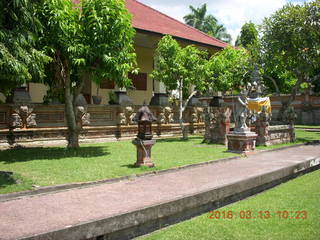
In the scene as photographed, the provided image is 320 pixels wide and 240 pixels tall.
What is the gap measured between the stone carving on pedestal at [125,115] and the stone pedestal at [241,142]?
4.97 metres

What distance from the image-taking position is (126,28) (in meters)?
9.52

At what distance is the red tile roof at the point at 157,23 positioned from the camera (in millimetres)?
15380

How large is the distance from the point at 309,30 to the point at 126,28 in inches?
351

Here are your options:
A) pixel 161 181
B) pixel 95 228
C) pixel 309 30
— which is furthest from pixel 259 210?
pixel 309 30

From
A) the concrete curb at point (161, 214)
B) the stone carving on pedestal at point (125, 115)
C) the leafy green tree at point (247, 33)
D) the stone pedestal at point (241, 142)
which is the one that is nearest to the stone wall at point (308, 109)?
the leafy green tree at point (247, 33)

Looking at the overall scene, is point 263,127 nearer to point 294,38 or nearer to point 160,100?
point 294,38

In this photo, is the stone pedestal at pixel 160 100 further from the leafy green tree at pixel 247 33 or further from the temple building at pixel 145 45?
the leafy green tree at pixel 247 33

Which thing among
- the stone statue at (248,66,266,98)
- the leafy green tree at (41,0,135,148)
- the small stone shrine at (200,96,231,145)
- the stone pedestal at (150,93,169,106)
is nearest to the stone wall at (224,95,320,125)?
the stone pedestal at (150,93,169,106)

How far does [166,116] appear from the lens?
16531 mm

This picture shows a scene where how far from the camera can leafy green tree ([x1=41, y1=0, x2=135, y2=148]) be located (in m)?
8.88

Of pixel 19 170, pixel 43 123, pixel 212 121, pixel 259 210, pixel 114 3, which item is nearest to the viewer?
pixel 259 210

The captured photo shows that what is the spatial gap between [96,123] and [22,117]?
126 inches

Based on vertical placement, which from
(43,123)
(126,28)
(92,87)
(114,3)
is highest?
(114,3)

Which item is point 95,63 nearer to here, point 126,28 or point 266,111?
point 126,28
